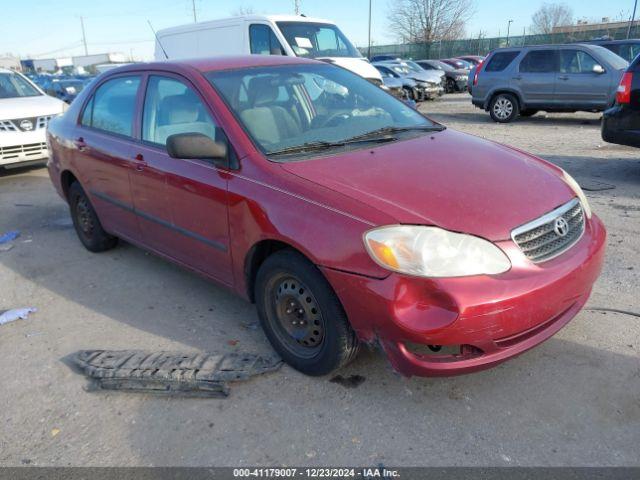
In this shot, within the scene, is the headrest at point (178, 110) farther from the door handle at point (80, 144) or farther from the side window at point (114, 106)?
the door handle at point (80, 144)

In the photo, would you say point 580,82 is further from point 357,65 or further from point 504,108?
point 357,65

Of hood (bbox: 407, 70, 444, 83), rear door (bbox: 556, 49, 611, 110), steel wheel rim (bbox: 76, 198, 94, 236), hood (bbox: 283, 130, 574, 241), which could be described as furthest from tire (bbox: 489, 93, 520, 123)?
steel wheel rim (bbox: 76, 198, 94, 236)

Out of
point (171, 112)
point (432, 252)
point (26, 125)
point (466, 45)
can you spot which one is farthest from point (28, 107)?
point (466, 45)

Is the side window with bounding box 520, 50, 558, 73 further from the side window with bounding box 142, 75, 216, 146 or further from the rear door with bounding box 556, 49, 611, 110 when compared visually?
the side window with bounding box 142, 75, 216, 146

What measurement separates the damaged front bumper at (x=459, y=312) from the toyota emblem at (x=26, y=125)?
756 cm

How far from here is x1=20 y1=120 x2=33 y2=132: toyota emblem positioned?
320 inches

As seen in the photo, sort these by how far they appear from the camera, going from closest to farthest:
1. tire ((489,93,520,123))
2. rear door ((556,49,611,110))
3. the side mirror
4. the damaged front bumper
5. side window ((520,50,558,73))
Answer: the damaged front bumper → the side mirror → rear door ((556,49,611,110)) → side window ((520,50,558,73)) → tire ((489,93,520,123))

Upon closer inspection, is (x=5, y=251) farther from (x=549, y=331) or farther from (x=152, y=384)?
(x=549, y=331)

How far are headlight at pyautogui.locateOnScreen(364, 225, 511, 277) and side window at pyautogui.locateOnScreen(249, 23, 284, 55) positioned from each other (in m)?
7.98

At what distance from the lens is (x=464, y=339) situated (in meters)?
2.28

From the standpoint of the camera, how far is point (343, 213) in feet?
8.00

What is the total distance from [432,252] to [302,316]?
87 centimetres

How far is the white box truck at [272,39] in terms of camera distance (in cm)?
963

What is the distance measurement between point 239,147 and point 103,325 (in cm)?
164
